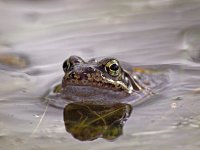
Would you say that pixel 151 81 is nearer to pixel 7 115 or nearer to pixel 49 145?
pixel 7 115

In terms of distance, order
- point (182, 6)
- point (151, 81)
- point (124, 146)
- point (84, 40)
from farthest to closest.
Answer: point (182, 6) < point (84, 40) < point (151, 81) < point (124, 146)

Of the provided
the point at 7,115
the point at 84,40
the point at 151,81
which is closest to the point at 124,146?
the point at 7,115

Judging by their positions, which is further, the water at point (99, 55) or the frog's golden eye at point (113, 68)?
the frog's golden eye at point (113, 68)

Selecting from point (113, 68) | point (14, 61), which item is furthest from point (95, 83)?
point (14, 61)

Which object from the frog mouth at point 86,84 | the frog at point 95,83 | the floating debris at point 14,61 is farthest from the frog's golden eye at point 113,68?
the floating debris at point 14,61

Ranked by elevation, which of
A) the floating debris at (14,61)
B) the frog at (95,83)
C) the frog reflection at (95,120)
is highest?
the floating debris at (14,61)

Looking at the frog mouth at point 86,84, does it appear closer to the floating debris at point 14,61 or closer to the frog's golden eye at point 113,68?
the frog's golden eye at point 113,68
